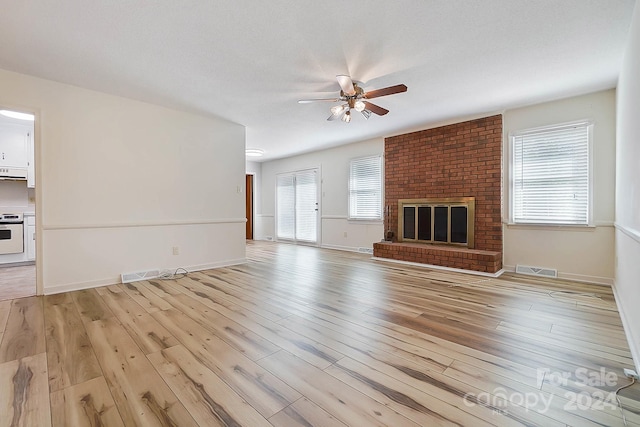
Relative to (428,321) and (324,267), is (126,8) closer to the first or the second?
(428,321)

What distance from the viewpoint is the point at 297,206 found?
7.88 meters

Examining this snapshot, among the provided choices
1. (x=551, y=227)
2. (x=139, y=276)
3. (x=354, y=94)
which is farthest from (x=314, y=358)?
(x=551, y=227)

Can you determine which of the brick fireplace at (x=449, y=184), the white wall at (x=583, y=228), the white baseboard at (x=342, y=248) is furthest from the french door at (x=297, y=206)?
the white wall at (x=583, y=228)

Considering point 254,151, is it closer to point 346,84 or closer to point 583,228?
point 346,84

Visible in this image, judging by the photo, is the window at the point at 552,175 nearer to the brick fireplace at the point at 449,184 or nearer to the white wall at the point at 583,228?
the white wall at the point at 583,228

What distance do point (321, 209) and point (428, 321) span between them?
4974 millimetres

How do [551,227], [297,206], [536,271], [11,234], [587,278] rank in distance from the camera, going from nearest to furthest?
1. [587,278]
2. [551,227]
3. [536,271]
4. [11,234]
5. [297,206]

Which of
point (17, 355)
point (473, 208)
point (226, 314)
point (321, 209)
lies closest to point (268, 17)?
point (226, 314)

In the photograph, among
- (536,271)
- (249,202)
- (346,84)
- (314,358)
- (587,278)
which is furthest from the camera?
(249,202)

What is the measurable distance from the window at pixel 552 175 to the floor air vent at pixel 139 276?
5.32m

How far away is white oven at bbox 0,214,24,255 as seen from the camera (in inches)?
184

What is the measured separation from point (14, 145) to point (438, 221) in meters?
7.41

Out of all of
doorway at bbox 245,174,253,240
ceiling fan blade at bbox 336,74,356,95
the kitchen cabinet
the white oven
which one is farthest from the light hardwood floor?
doorway at bbox 245,174,253,240

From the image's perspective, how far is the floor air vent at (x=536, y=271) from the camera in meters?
3.94
